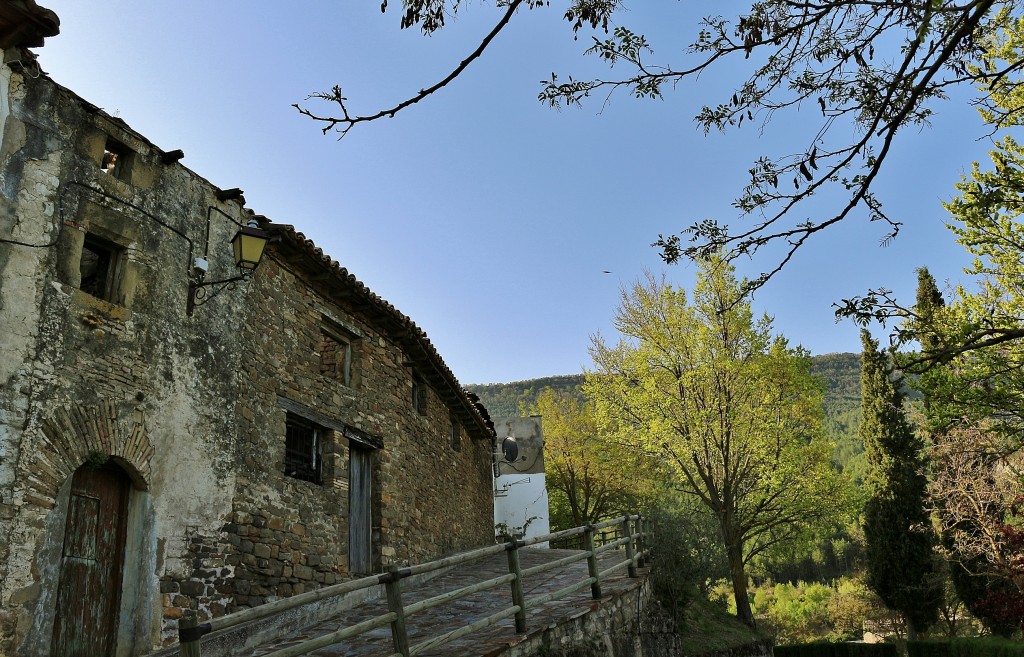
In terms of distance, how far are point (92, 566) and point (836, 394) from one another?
232 ft

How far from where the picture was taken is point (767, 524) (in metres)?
17.8

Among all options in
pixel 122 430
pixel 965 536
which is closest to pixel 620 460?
pixel 965 536

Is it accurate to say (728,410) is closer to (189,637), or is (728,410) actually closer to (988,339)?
(988,339)

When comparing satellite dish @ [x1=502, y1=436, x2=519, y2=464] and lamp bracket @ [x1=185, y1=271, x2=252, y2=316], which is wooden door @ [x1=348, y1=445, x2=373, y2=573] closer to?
lamp bracket @ [x1=185, y1=271, x2=252, y2=316]

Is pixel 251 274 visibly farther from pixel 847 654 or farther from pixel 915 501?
pixel 915 501

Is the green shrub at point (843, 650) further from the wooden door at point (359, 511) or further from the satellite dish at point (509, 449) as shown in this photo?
the wooden door at point (359, 511)

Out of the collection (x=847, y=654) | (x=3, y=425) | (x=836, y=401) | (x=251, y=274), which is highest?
(x=836, y=401)

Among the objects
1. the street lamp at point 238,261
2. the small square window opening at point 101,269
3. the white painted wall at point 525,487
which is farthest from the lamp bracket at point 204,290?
the white painted wall at point 525,487

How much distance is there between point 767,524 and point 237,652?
14.6 metres

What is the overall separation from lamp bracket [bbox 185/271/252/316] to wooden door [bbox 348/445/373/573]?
10.8 feet

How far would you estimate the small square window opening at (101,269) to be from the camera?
7.15 metres

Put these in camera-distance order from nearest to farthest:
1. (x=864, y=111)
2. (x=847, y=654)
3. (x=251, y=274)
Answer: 1. (x=864, y=111)
2. (x=251, y=274)
3. (x=847, y=654)

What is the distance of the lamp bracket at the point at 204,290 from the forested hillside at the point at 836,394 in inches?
1953

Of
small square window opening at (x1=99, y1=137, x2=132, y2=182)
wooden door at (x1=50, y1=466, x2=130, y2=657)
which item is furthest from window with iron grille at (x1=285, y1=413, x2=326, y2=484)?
small square window opening at (x1=99, y1=137, x2=132, y2=182)
